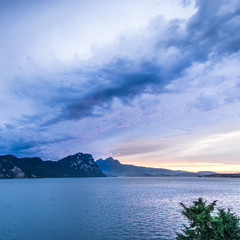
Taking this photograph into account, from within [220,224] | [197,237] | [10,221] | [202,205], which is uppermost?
[202,205]

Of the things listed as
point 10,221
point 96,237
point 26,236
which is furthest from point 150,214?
point 10,221

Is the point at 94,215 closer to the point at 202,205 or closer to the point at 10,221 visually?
the point at 10,221

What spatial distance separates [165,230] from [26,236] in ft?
113

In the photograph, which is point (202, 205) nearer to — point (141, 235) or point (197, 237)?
point (197, 237)

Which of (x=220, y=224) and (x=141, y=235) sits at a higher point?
(x=220, y=224)

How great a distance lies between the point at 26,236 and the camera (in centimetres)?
4762

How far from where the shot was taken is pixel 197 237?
25484 mm

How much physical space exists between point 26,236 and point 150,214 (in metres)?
40.5

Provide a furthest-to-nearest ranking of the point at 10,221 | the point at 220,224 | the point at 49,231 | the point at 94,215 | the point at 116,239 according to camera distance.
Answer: the point at 94,215 < the point at 10,221 < the point at 49,231 < the point at 116,239 < the point at 220,224

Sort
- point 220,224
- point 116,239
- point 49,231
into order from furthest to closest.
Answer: point 49,231 → point 116,239 → point 220,224

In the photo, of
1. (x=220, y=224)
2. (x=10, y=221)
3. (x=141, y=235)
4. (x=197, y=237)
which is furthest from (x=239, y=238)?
(x=10, y=221)

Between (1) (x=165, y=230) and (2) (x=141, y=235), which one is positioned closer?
(2) (x=141, y=235)

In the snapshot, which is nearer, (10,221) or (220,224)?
(220,224)

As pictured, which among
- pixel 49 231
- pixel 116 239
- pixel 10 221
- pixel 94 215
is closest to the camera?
pixel 116 239
